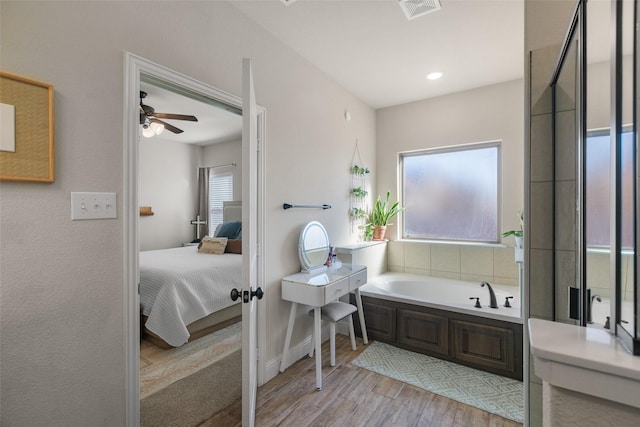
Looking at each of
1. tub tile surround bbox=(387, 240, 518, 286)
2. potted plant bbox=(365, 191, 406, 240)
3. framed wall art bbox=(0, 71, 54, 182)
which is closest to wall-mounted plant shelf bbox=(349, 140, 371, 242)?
potted plant bbox=(365, 191, 406, 240)

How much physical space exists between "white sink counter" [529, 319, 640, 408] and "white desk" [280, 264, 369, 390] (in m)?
1.59

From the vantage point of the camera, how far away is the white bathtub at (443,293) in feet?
7.52

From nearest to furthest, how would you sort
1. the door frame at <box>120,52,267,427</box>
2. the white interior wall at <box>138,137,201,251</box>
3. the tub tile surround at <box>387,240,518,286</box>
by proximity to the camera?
the door frame at <box>120,52,267,427</box>, the tub tile surround at <box>387,240,518,286</box>, the white interior wall at <box>138,137,201,251</box>

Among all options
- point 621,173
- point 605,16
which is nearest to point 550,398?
point 621,173

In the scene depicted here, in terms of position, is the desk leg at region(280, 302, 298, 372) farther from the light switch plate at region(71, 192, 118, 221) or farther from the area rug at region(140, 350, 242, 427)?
the light switch plate at region(71, 192, 118, 221)

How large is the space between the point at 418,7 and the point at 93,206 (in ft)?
7.40

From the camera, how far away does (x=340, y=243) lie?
312cm

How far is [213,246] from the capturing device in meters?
3.68

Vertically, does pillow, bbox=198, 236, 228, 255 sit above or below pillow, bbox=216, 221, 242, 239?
below

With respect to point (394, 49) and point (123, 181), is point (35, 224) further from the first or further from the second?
point (394, 49)

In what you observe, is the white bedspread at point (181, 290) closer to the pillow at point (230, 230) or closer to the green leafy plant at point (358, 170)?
the pillow at point (230, 230)

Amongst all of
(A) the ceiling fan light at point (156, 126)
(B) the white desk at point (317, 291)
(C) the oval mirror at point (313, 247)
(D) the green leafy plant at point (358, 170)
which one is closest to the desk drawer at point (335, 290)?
(B) the white desk at point (317, 291)

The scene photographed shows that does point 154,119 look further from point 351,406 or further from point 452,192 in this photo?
point 452,192

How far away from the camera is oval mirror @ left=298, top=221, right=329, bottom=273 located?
7.98 ft
